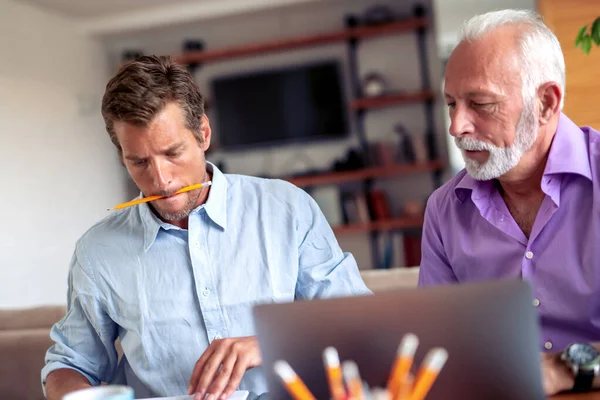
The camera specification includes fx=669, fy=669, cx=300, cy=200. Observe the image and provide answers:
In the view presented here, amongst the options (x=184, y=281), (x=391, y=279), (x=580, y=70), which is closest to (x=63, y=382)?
(x=184, y=281)

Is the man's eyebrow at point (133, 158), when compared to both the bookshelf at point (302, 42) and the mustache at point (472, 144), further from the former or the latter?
the bookshelf at point (302, 42)

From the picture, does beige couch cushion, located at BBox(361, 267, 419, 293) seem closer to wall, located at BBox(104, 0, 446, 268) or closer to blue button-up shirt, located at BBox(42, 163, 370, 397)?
blue button-up shirt, located at BBox(42, 163, 370, 397)

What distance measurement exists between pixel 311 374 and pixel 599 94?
3978mm

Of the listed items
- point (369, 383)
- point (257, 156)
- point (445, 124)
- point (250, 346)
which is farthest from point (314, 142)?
point (369, 383)

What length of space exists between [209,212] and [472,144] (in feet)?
1.89

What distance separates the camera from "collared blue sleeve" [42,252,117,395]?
144 centimetres

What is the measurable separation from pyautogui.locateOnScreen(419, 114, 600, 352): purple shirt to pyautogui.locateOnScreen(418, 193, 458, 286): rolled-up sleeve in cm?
8

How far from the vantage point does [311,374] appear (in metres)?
0.80

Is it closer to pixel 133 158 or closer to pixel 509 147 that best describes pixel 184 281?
pixel 133 158

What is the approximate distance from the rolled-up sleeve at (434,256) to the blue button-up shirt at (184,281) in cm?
15

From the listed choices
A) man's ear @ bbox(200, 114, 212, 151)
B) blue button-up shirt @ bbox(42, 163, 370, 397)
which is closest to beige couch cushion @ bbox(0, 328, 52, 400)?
blue button-up shirt @ bbox(42, 163, 370, 397)

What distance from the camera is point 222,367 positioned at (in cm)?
Result: 112

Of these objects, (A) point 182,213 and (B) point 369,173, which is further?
(B) point 369,173

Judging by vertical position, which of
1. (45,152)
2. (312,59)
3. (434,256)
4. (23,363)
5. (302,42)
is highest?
(302,42)
